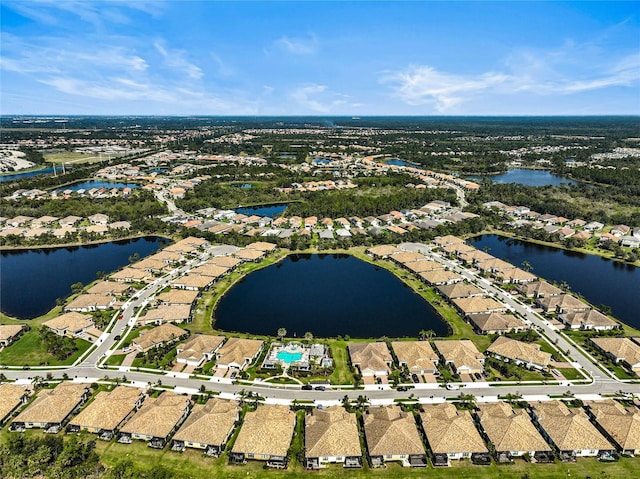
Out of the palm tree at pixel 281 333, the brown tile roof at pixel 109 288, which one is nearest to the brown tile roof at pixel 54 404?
the palm tree at pixel 281 333

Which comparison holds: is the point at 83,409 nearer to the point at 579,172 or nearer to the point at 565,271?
the point at 565,271

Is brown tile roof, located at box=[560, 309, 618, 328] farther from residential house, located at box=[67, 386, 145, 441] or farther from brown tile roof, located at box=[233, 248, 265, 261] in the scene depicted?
residential house, located at box=[67, 386, 145, 441]

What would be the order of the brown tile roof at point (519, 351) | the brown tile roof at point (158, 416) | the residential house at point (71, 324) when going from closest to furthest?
the brown tile roof at point (158, 416), the brown tile roof at point (519, 351), the residential house at point (71, 324)

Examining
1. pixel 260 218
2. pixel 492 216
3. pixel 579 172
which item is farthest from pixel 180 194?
pixel 579 172

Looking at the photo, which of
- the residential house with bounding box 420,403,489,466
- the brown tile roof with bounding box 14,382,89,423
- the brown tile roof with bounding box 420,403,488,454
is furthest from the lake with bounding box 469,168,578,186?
the brown tile roof with bounding box 14,382,89,423

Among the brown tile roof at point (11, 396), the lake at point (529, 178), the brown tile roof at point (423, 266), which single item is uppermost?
the lake at point (529, 178)

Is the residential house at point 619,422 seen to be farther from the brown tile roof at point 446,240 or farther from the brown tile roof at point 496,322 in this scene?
the brown tile roof at point 446,240
